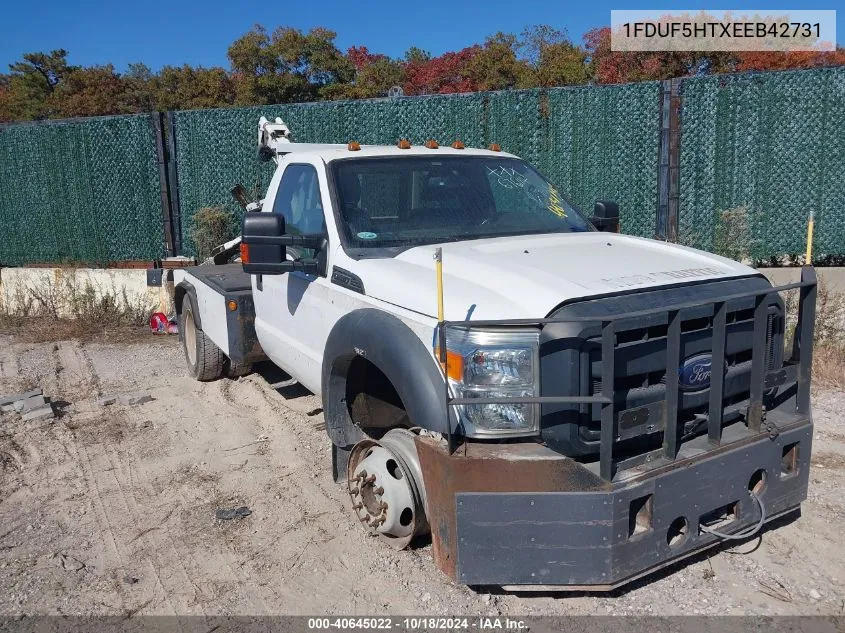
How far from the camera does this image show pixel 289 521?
4.39 meters

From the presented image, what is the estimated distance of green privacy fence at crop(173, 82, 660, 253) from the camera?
29.4 feet

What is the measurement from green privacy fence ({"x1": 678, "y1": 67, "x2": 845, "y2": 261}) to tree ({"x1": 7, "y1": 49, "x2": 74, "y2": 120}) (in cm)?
2688

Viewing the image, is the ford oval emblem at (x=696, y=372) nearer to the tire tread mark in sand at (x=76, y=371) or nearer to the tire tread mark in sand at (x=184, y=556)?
the tire tread mark in sand at (x=184, y=556)

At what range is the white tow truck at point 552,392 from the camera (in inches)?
120

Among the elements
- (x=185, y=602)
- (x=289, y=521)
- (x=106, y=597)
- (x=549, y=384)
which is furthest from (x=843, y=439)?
(x=106, y=597)

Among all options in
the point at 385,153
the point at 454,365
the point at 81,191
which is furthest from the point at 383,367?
the point at 81,191

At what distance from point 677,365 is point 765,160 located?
21.2 ft

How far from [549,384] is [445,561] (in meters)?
0.85

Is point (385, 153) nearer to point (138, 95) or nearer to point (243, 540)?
point (243, 540)

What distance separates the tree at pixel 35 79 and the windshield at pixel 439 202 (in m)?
28.3

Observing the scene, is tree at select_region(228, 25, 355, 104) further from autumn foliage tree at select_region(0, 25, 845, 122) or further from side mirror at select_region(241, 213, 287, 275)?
side mirror at select_region(241, 213, 287, 275)

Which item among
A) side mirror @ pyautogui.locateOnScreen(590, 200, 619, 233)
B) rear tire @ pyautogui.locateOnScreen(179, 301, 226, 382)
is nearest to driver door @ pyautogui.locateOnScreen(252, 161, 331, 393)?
rear tire @ pyautogui.locateOnScreen(179, 301, 226, 382)

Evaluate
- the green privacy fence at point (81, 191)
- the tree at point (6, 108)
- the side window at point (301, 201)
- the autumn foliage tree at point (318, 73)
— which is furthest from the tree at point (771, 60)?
the tree at point (6, 108)

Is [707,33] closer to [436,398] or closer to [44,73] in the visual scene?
[436,398]
